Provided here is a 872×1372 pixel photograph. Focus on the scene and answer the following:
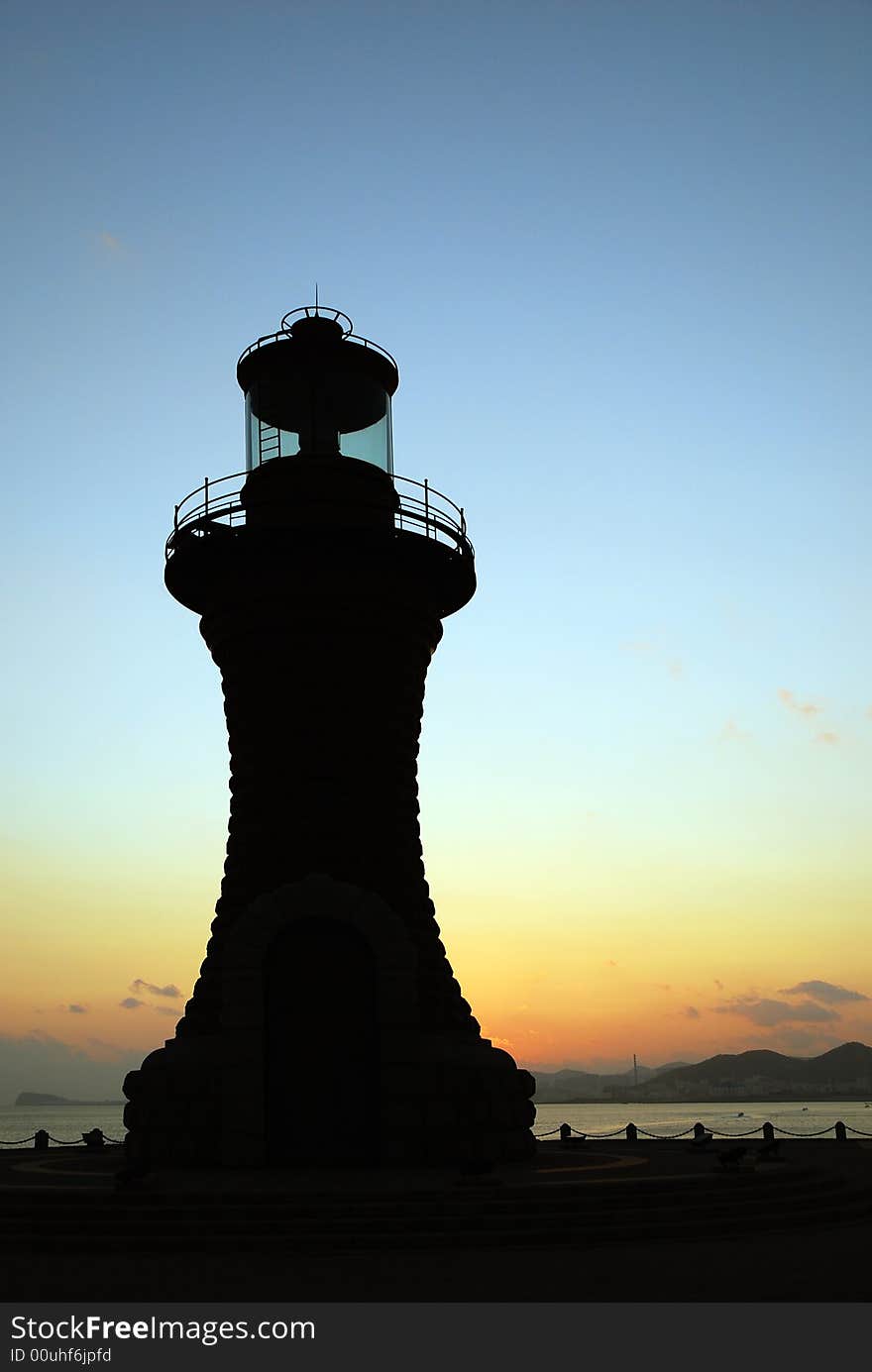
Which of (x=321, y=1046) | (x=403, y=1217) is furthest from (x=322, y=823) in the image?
(x=403, y=1217)

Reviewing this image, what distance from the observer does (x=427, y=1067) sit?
21.4m

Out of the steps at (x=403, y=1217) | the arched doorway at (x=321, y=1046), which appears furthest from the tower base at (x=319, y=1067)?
the steps at (x=403, y=1217)

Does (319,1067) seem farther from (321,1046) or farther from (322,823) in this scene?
(322,823)

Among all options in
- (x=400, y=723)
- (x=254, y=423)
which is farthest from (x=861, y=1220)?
(x=254, y=423)

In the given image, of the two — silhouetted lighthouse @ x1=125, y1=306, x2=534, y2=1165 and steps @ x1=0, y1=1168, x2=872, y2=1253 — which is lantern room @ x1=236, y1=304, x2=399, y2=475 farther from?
steps @ x1=0, y1=1168, x2=872, y2=1253

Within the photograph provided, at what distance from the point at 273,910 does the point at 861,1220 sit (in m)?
9.80

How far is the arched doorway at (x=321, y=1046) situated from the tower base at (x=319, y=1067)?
0.02 metres

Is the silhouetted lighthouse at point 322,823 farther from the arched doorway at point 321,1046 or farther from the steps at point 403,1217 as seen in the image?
the steps at point 403,1217

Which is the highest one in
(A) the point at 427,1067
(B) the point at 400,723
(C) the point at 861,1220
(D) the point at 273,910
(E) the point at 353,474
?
(E) the point at 353,474

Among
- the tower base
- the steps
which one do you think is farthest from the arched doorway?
the steps

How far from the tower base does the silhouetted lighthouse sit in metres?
0.03

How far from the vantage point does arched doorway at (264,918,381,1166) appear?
2109 centimetres
